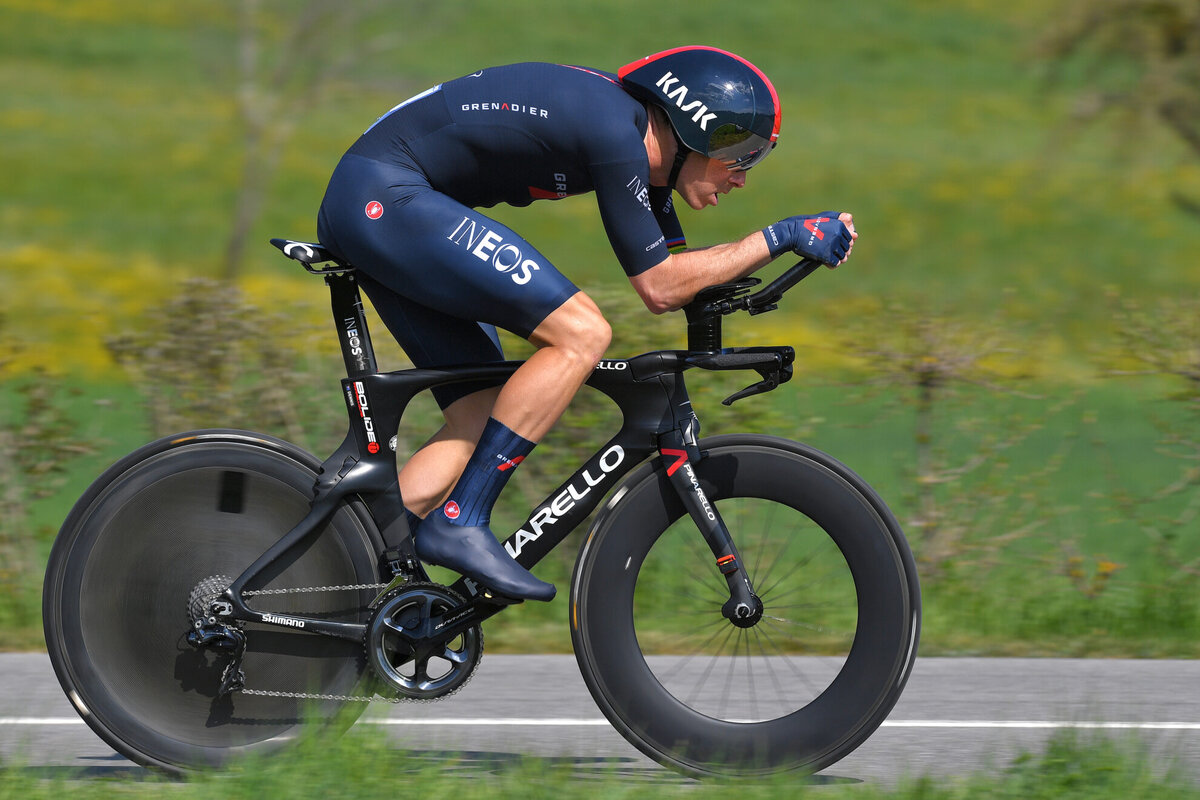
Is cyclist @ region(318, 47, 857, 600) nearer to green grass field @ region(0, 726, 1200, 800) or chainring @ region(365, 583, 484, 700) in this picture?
chainring @ region(365, 583, 484, 700)

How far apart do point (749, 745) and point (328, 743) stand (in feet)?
3.55

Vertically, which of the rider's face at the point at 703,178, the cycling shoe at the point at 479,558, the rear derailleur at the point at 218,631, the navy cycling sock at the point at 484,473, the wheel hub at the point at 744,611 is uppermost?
the rider's face at the point at 703,178

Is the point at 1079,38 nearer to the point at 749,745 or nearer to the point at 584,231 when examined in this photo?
the point at 749,745

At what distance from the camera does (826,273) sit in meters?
30.6

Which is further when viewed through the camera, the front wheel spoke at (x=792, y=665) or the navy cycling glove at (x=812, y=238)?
the front wheel spoke at (x=792, y=665)

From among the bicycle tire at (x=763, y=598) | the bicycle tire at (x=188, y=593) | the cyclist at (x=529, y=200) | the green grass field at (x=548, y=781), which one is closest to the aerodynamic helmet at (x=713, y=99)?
the cyclist at (x=529, y=200)

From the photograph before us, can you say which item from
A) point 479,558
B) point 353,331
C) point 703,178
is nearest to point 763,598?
point 479,558

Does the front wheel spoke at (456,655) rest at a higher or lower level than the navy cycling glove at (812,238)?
lower

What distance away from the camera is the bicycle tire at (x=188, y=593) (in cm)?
424

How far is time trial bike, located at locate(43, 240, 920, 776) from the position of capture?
13.7 ft

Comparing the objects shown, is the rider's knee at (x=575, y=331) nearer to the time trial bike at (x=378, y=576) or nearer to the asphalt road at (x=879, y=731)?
the time trial bike at (x=378, y=576)

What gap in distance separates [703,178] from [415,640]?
1.40 meters

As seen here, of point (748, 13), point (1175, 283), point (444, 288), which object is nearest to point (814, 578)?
point (444, 288)

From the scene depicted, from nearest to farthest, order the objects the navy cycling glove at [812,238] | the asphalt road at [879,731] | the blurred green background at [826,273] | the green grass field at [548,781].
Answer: the green grass field at [548,781]
the navy cycling glove at [812,238]
the asphalt road at [879,731]
the blurred green background at [826,273]
